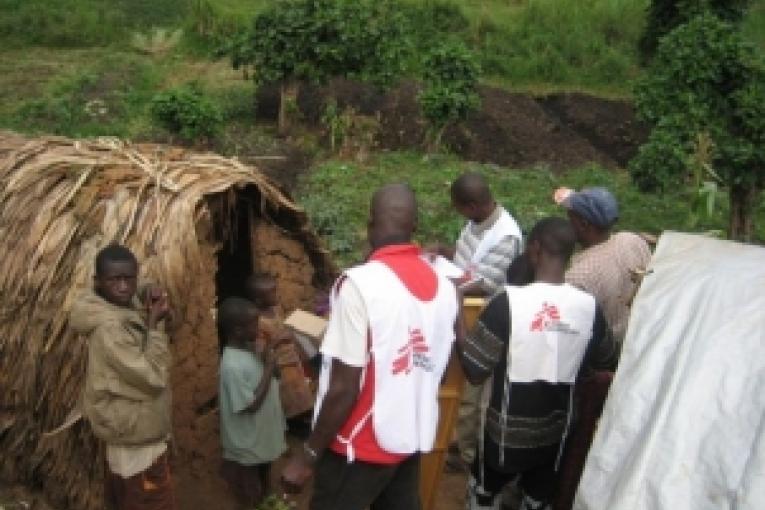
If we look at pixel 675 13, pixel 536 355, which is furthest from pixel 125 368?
pixel 675 13

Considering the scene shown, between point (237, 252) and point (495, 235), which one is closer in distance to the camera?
point (495, 235)

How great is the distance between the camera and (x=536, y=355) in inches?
168

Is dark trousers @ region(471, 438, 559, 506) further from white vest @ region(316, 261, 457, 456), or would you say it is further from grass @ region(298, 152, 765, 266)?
grass @ region(298, 152, 765, 266)

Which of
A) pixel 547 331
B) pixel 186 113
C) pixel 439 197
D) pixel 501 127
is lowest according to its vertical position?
pixel 501 127

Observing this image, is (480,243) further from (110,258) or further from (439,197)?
(439,197)

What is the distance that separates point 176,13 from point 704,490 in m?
16.7

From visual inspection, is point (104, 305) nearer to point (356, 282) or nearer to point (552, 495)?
point (356, 282)

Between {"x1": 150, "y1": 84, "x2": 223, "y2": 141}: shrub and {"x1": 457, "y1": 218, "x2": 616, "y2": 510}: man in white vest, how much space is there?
739cm

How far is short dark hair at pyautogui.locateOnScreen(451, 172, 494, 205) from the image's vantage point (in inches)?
214

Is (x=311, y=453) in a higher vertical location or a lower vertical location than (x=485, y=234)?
lower

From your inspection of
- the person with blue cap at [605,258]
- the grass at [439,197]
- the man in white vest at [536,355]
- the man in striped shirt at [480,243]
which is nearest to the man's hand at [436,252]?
the man in striped shirt at [480,243]

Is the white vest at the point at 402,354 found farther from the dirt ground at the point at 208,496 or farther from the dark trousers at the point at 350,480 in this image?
the dirt ground at the point at 208,496

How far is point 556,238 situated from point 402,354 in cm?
100

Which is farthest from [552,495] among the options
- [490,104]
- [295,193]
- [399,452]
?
[490,104]
